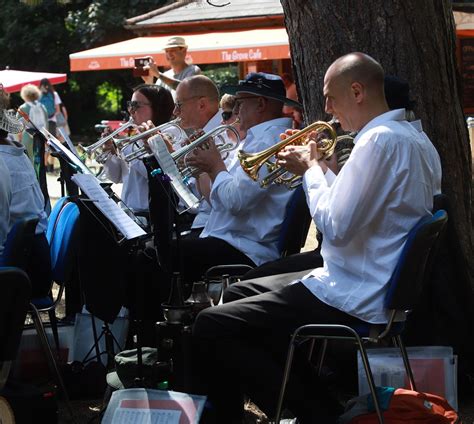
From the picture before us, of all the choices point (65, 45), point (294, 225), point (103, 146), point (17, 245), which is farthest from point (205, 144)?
point (65, 45)

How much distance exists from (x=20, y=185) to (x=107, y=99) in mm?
28311

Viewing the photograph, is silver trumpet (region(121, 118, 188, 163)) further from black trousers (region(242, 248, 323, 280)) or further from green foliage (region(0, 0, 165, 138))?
green foliage (region(0, 0, 165, 138))

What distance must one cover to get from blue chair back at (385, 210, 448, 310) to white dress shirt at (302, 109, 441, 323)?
0.06 meters

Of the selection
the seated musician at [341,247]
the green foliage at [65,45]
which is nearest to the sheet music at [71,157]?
the seated musician at [341,247]

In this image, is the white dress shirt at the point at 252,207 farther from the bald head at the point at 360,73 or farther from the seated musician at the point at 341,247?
the bald head at the point at 360,73

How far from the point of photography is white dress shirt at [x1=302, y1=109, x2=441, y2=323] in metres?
3.53

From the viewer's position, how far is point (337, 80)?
3768 mm

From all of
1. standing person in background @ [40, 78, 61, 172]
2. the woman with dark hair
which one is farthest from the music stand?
standing person in background @ [40, 78, 61, 172]

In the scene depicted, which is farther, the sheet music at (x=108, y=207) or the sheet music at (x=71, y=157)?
the sheet music at (x=71, y=157)

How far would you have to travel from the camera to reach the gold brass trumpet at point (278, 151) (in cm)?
405

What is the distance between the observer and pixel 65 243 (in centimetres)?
469

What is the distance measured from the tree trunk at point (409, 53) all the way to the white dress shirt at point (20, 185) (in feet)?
4.84

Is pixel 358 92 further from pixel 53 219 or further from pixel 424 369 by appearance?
pixel 53 219

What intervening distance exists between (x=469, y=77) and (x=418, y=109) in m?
4.39
